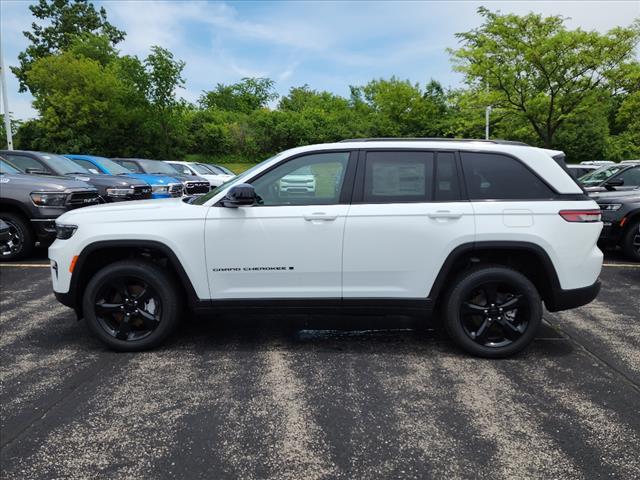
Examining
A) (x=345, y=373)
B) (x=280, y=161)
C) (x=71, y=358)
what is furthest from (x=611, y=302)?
(x=71, y=358)

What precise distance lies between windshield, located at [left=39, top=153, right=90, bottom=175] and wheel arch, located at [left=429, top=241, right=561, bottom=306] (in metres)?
8.92

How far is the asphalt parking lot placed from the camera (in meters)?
2.68

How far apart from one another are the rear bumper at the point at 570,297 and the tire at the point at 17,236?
761 cm

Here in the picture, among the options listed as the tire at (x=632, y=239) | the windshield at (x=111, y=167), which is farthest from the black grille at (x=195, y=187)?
the tire at (x=632, y=239)

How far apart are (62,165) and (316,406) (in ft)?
31.3

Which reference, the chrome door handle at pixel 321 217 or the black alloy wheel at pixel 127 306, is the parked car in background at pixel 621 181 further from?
the black alloy wheel at pixel 127 306

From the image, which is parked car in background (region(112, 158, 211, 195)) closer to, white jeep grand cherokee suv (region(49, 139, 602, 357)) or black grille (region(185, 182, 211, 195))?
black grille (region(185, 182, 211, 195))

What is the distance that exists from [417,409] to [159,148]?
38.1 metres

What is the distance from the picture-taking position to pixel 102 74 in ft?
120

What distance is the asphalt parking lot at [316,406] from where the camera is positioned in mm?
2684

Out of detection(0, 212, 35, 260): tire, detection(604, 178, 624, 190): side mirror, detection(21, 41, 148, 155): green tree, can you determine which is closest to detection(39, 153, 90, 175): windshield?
detection(0, 212, 35, 260): tire

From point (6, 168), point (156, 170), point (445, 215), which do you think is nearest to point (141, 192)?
point (6, 168)

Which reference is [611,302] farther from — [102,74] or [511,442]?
[102,74]

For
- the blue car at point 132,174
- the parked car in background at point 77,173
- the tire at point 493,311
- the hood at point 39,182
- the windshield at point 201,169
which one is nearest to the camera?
the tire at point 493,311
